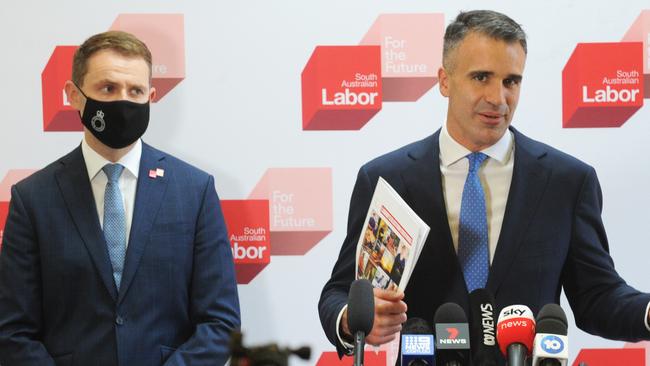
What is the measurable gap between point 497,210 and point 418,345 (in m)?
0.96

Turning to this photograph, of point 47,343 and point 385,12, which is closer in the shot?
point 47,343

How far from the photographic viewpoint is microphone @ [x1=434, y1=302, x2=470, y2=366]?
216 cm

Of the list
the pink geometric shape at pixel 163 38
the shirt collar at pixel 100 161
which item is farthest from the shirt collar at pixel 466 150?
the pink geometric shape at pixel 163 38

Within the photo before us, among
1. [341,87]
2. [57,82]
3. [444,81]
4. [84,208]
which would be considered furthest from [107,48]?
[444,81]

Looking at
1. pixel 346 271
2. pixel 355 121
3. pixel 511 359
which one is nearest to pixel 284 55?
pixel 355 121

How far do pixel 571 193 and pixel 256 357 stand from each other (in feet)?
5.85

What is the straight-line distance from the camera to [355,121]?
13.3 feet

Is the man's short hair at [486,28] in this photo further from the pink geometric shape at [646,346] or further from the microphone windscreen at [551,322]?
the pink geometric shape at [646,346]

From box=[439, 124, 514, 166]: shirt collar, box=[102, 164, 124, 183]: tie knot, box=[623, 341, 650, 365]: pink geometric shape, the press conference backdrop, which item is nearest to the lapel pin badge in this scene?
box=[102, 164, 124, 183]: tie knot

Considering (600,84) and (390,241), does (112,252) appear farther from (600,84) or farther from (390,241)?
(600,84)

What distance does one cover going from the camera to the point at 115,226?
131 inches

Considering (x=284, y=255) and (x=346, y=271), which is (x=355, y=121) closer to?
(x=284, y=255)

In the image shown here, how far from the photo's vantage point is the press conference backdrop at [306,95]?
159 inches

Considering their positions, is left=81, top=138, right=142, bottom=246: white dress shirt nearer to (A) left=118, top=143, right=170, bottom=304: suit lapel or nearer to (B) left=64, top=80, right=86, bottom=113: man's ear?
(A) left=118, top=143, right=170, bottom=304: suit lapel
